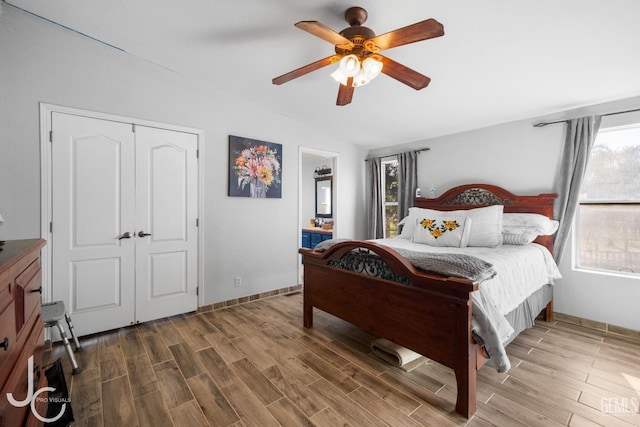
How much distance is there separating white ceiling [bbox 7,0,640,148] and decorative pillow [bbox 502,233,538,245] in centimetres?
135

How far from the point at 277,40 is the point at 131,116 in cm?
165

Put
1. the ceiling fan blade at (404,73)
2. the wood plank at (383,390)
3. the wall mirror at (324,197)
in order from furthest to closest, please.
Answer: the wall mirror at (324,197)
the ceiling fan blade at (404,73)
the wood plank at (383,390)

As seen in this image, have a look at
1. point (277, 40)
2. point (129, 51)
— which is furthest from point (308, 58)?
point (129, 51)

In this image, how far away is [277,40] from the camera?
2301 mm

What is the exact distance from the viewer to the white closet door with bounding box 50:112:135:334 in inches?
97.6

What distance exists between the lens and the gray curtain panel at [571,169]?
9.09ft

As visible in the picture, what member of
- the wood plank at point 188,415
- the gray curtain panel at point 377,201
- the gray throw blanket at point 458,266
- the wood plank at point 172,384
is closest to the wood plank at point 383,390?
the gray throw blanket at point 458,266

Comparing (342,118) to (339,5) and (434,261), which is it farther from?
(434,261)

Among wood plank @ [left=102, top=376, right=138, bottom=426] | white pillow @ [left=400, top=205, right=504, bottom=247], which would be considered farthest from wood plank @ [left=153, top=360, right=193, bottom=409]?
white pillow @ [left=400, top=205, right=504, bottom=247]

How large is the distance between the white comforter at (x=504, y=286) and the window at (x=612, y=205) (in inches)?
19.4

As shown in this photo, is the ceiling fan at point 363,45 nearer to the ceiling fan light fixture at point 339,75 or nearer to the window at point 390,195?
the ceiling fan light fixture at point 339,75

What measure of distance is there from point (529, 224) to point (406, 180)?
1.78 meters

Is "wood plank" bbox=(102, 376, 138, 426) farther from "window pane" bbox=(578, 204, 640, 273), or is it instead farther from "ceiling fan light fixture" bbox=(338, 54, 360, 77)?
"window pane" bbox=(578, 204, 640, 273)

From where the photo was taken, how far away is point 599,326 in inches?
109
